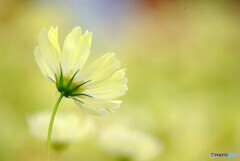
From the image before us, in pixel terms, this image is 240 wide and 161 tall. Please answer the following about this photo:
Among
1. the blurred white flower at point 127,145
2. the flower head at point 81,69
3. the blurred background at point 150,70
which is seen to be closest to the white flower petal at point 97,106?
the flower head at point 81,69

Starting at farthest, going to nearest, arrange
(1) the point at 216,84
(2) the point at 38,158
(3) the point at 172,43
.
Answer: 1. (3) the point at 172,43
2. (1) the point at 216,84
3. (2) the point at 38,158

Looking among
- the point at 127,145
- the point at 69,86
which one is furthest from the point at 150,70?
the point at 69,86

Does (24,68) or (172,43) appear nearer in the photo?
(24,68)

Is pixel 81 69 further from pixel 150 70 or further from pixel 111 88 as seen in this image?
pixel 150 70

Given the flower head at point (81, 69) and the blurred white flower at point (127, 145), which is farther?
the blurred white flower at point (127, 145)

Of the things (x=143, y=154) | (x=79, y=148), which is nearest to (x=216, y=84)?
(x=79, y=148)

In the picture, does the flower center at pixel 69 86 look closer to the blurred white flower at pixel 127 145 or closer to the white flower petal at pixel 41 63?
the white flower petal at pixel 41 63

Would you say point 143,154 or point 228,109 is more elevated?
point 228,109

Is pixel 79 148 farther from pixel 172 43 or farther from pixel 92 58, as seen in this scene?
pixel 172 43
